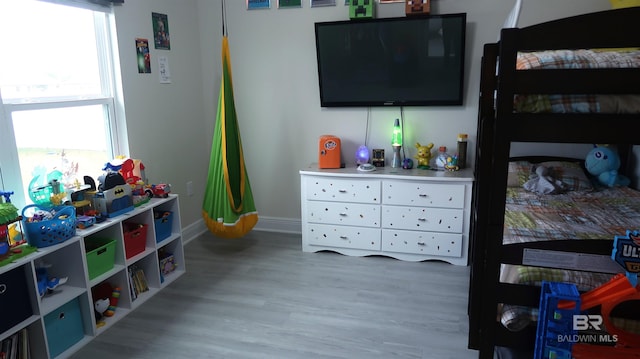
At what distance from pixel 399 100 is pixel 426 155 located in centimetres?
49

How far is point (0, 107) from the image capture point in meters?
2.24

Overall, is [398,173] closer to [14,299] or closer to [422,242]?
[422,242]

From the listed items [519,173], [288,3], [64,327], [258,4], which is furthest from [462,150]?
[64,327]

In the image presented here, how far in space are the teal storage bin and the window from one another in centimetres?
64

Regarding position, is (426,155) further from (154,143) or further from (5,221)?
(5,221)

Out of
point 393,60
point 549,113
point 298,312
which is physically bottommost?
point 298,312

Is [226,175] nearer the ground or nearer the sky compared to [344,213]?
nearer the sky

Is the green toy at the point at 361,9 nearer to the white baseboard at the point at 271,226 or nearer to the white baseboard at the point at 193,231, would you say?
the white baseboard at the point at 271,226

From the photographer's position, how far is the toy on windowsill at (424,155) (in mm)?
3479

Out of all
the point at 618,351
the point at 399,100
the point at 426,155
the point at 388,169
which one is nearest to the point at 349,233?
the point at 388,169

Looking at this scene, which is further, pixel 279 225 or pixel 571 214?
pixel 279 225

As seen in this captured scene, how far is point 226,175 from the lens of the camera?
11.3 ft

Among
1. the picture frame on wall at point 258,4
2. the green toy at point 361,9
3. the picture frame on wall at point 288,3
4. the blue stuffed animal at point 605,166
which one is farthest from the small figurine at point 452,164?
the picture frame on wall at point 258,4

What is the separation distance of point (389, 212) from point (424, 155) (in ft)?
1.82
